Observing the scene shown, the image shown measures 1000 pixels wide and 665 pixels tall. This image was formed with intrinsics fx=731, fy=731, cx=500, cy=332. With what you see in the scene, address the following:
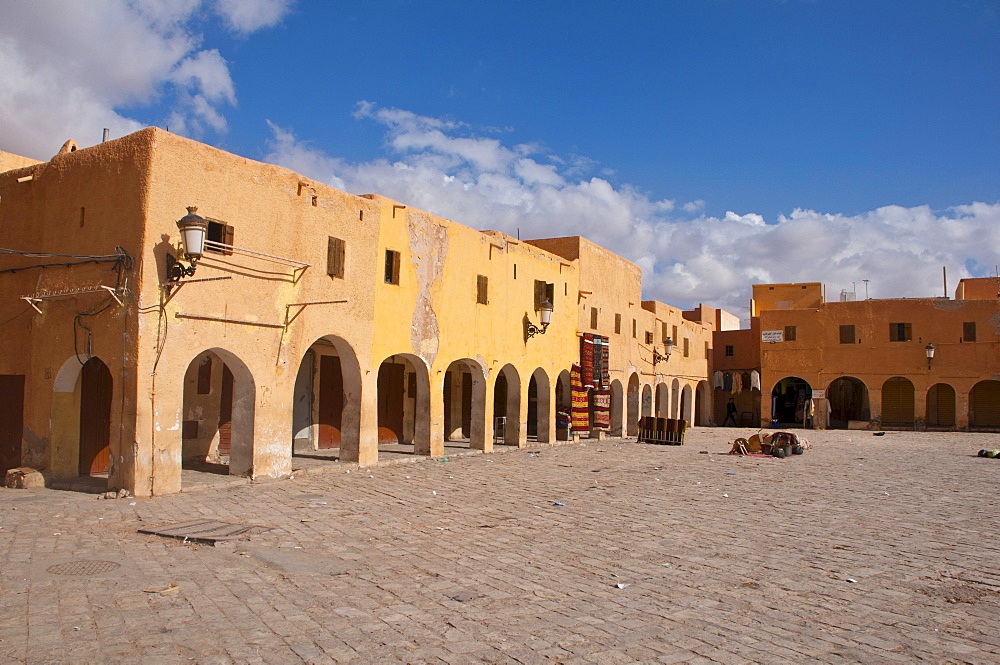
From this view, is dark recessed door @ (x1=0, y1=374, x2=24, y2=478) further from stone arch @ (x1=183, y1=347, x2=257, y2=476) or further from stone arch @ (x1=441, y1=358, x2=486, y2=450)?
stone arch @ (x1=441, y1=358, x2=486, y2=450)

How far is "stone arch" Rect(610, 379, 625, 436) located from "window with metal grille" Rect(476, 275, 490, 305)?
10.8 m

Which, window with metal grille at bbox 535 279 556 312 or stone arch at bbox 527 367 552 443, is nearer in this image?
window with metal grille at bbox 535 279 556 312

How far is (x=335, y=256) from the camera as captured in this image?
15.5 m

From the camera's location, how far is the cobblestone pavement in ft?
18.4

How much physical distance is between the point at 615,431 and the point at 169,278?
21371 millimetres

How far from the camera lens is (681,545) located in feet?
30.7

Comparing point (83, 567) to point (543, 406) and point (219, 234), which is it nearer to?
point (219, 234)

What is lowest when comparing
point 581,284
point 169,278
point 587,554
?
point 587,554

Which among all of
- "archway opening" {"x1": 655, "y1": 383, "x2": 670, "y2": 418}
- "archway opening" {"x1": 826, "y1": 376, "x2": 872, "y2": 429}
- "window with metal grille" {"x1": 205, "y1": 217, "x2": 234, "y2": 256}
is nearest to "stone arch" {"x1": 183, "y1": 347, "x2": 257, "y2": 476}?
"window with metal grille" {"x1": 205, "y1": 217, "x2": 234, "y2": 256}

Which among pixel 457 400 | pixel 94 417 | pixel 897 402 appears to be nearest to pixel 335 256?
pixel 94 417

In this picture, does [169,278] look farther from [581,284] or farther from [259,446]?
[581,284]

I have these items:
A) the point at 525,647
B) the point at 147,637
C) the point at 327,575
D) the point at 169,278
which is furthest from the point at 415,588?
the point at 169,278

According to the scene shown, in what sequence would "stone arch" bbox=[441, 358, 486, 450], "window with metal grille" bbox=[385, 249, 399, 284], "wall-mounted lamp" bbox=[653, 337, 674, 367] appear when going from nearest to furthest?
1. "window with metal grille" bbox=[385, 249, 399, 284]
2. "stone arch" bbox=[441, 358, 486, 450]
3. "wall-mounted lamp" bbox=[653, 337, 674, 367]

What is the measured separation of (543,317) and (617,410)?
9303mm
